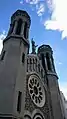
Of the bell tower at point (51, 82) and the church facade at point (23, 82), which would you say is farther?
the bell tower at point (51, 82)

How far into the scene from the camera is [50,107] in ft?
52.1

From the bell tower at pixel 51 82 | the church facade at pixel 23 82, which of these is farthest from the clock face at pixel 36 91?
the bell tower at pixel 51 82

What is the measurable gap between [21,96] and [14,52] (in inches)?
173

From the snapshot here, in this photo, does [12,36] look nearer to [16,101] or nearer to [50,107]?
[16,101]

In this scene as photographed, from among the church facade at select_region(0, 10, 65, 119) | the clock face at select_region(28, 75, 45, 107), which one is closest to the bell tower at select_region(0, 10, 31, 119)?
the church facade at select_region(0, 10, 65, 119)

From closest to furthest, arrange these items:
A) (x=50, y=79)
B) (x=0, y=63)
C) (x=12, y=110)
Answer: (x=12, y=110), (x=0, y=63), (x=50, y=79)

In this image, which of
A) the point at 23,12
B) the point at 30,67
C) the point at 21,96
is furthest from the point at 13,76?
the point at 23,12

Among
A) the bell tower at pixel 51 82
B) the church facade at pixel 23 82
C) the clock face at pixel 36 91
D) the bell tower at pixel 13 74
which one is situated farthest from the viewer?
the bell tower at pixel 51 82

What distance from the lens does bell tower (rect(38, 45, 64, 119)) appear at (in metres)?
16.0

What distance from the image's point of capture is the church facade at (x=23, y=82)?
11266mm

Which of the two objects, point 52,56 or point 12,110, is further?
point 52,56

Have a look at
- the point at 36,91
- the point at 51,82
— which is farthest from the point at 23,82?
the point at 51,82

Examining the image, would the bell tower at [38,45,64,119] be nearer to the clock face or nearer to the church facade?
the church facade

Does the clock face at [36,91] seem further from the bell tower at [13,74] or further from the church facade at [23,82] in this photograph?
the bell tower at [13,74]
